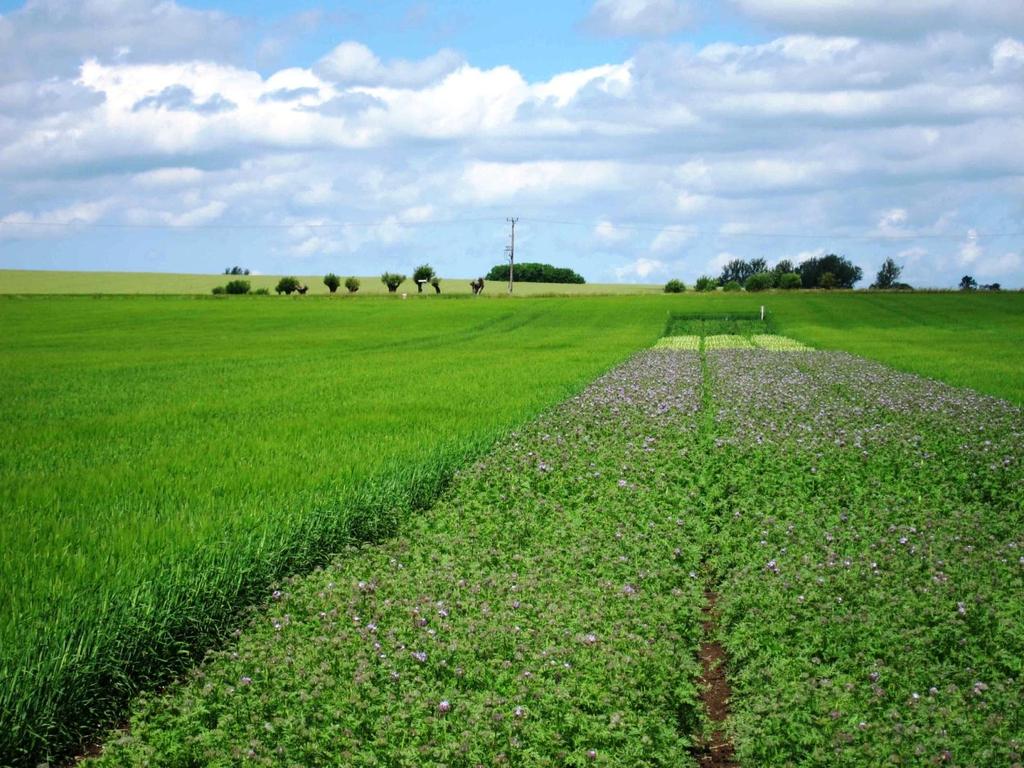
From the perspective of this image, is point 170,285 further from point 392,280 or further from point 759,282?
point 759,282

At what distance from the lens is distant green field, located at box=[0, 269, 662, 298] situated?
112512 mm

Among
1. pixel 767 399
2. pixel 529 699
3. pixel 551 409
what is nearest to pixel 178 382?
pixel 551 409

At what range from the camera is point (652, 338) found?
53062 millimetres

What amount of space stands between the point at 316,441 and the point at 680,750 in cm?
1048

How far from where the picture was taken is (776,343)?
50.4m

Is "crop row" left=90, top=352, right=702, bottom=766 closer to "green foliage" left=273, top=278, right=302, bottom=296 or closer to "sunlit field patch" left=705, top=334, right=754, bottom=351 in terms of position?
"sunlit field patch" left=705, top=334, right=754, bottom=351

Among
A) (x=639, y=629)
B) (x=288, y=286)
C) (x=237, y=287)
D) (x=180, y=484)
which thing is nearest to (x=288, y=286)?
(x=288, y=286)

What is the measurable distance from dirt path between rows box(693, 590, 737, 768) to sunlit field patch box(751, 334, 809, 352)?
118 ft

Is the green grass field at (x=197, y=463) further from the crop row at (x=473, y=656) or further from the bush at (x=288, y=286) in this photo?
the bush at (x=288, y=286)

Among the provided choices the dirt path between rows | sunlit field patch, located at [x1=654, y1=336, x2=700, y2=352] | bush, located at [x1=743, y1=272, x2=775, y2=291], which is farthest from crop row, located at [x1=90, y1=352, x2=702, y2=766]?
bush, located at [x1=743, y1=272, x2=775, y2=291]

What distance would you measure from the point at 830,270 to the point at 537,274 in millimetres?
56190

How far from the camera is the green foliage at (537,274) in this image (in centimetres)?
16875

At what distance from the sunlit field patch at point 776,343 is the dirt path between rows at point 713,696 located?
118 ft

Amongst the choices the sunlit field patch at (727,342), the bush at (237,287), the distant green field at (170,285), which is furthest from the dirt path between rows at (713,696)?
the bush at (237,287)
